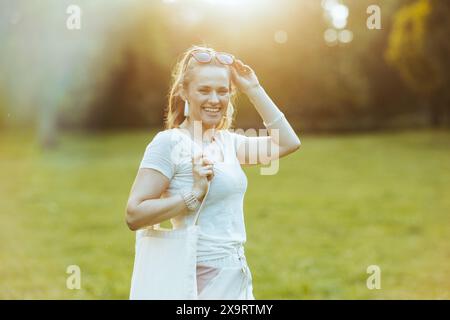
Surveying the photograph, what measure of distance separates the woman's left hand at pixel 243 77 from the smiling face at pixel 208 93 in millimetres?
152

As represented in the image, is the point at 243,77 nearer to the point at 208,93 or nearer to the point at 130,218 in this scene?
the point at 208,93

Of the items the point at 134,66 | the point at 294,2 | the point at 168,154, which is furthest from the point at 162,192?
the point at 134,66

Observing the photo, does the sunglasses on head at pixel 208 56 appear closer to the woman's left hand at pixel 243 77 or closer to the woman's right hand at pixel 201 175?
the woman's left hand at pixel 243 77

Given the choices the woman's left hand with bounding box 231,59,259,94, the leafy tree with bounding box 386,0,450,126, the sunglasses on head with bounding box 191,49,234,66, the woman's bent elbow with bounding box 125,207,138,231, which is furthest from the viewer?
the leafy tree with bounding box 386,0,450,126

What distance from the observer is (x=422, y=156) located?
2061 cm

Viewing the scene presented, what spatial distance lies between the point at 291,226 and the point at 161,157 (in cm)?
844

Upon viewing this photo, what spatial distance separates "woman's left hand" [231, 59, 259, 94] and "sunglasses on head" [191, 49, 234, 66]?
140 millimetres

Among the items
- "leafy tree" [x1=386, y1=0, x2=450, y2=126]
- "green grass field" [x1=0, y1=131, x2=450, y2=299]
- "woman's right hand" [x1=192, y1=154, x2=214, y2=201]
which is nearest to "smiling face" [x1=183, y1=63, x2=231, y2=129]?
"woman's right hand" [x1=192, y1=154, x2=214, y2=201]

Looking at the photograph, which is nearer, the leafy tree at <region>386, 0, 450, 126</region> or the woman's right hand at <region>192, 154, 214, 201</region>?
the woman's right hand at <region>192, 154, 214, 201</region>

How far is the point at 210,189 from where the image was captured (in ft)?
9.34

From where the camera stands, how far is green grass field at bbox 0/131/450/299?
754 cm

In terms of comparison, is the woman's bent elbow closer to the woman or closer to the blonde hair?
the woman

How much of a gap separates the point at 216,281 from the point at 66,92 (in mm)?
27171
